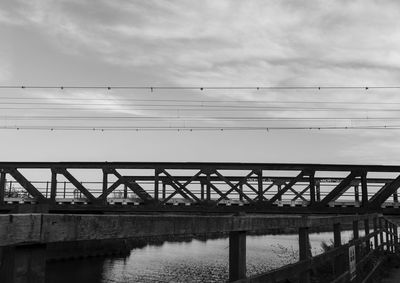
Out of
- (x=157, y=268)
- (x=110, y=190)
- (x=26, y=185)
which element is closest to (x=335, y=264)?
(x=110, y=190)

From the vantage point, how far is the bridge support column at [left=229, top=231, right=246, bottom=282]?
3.75 meters

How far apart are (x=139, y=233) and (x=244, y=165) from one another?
26.3m

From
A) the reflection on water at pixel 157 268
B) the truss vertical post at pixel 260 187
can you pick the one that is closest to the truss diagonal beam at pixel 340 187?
the reflection on water at pixel 157 268

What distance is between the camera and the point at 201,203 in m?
29.2

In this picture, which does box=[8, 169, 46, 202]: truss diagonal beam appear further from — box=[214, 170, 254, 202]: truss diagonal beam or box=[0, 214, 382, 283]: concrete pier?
box=[0, 214, 382, 283]: concrete pier

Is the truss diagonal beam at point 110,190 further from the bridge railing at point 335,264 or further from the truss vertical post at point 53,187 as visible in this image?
the bridge railing at point 335,264

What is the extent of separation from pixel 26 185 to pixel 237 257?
2783cm

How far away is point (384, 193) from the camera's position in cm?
2855

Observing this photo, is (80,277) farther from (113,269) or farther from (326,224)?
(326,224)

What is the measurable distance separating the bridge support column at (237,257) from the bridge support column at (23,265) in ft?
6.21

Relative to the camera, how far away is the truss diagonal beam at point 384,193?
28.0 meters

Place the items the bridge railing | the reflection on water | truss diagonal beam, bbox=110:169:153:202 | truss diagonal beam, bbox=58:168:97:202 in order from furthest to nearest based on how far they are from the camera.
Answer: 1. the reflection on water
2. truss diagonal beam, bbox=110:169:153:202
3. truss diagonal beam, bbox=58:168:97:202
4. the bridge railing

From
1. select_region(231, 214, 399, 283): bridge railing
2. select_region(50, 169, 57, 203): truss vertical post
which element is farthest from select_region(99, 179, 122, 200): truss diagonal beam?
select_region(231, 214, 399, 283): bridge railing

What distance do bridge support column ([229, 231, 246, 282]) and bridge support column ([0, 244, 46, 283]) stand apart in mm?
1894
